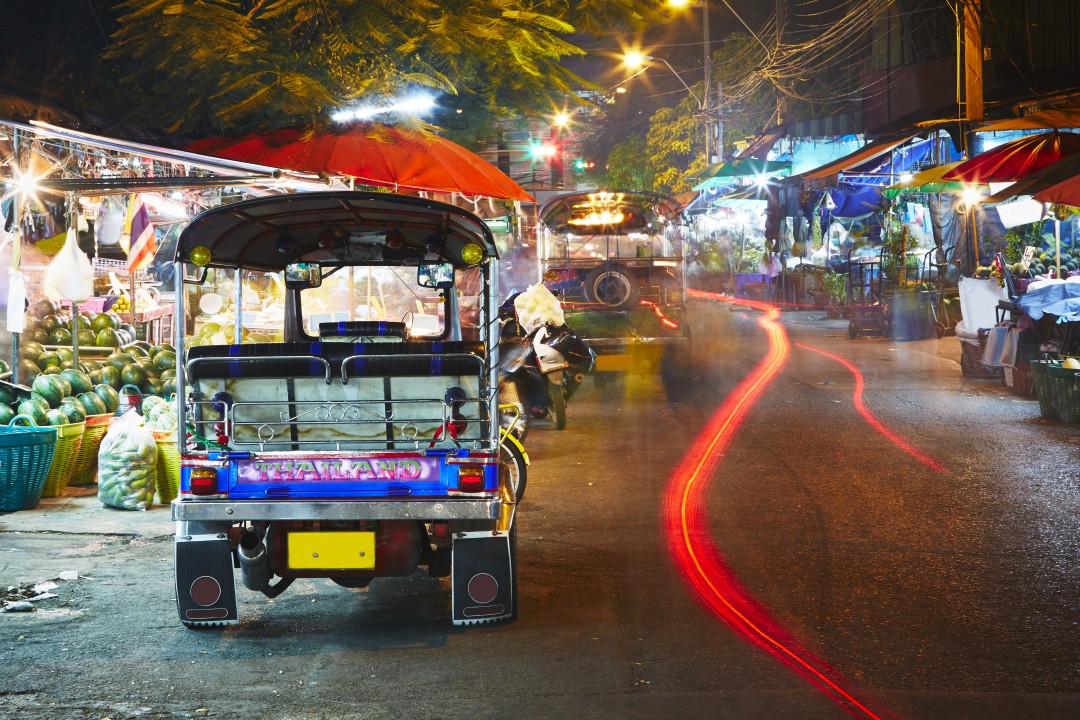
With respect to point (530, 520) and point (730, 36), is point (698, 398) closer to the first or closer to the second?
point (530, 520)

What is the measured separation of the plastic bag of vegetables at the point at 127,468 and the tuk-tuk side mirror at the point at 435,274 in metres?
3.28

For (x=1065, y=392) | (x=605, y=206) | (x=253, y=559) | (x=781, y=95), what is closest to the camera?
(x=253, y=559)

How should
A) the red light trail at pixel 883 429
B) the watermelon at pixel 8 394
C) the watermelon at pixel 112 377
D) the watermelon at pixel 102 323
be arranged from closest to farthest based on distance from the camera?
the watermelon at pixel 8 394, the red light trail at pixel 883 429, the watermelon at pixel 112 377, the watermelon at pixel 102 323

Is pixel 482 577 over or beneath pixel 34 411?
beneath

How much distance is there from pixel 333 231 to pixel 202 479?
186 centimetres

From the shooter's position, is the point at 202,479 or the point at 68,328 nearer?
the point at 202,479

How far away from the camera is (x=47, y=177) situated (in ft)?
31.7

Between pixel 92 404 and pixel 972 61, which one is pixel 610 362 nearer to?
pixel 92 404

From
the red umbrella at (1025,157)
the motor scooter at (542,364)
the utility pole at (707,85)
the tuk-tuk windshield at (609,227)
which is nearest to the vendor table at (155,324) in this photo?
the motor scooter at (542,364)

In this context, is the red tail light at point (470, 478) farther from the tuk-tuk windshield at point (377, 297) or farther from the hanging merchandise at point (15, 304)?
the hanging merchandise at point (15, 304)

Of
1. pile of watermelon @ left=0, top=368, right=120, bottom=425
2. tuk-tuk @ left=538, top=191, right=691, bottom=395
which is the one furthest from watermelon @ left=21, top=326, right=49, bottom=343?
tuk-tuk @ left=538, top=191, right=691, bottom=395

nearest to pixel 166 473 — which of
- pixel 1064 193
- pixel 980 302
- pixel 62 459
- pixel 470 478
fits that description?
pixel 62 459

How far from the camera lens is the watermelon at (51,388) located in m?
9.30

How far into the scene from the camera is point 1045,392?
1251 cm
